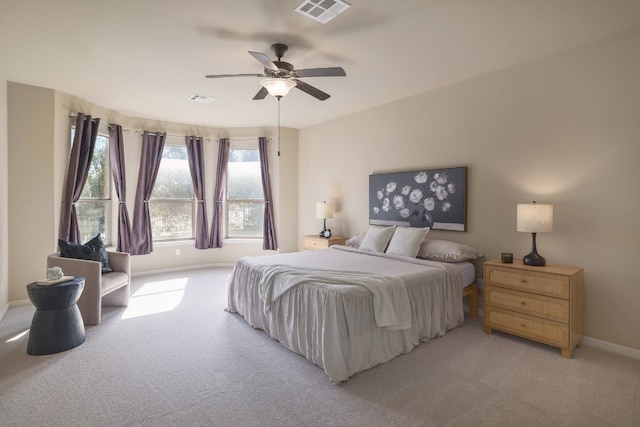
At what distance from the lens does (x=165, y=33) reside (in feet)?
9.41

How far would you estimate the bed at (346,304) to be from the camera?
256 centimetres

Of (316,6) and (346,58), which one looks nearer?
(316,6)

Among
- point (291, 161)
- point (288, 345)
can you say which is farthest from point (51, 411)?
point (291, 161)

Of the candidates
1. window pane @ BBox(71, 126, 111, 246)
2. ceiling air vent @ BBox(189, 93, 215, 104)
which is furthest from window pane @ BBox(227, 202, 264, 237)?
ceiling air vent @ BBox(189, 93, 215, 104)

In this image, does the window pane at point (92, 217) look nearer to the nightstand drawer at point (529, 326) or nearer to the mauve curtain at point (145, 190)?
the mauve curtain at point (145, 190)

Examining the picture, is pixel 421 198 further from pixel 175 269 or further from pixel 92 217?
pixel 92 217

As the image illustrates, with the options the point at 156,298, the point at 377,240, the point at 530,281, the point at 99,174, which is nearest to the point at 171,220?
the point at 99,174

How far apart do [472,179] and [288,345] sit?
2.78 metres

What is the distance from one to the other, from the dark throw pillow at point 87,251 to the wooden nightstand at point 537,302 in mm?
4386

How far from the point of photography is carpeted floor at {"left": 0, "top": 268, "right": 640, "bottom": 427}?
6.81ft

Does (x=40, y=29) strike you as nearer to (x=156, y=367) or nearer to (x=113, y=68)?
(x=113, y=68)

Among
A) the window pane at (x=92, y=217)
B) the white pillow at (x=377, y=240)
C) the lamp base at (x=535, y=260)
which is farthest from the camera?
the window pane at (x=92, y=217)

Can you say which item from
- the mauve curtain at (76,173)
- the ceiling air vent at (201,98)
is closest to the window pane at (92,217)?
the mauve curtain at (76,173)

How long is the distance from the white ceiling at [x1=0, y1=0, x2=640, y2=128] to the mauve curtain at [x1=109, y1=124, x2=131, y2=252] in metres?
1.05
